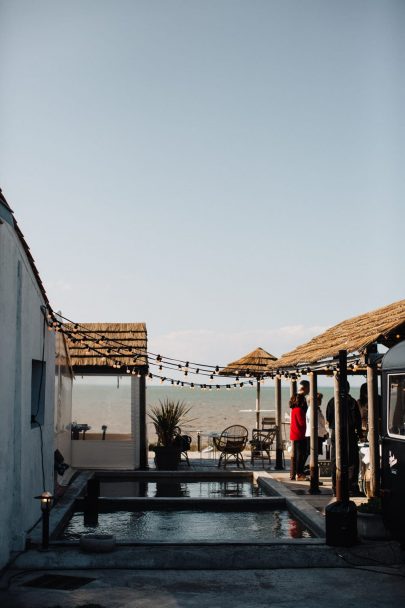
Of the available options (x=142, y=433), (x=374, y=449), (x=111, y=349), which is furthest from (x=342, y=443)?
(x=142, y=433)

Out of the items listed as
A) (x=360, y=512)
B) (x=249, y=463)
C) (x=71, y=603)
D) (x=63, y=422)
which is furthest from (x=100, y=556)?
(x=249, y=463)

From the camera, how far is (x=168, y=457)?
58.5 feet

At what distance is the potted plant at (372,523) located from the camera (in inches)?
373

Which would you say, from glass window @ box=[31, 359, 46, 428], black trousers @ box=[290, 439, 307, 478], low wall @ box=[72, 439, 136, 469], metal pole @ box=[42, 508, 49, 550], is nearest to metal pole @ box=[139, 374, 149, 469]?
low wall @ box=[72, 439, 136, 469]

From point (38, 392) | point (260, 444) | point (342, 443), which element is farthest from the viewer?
point (260, 444)

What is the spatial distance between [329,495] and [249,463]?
21.8ft

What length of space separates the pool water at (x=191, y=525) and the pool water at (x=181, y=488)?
152cm

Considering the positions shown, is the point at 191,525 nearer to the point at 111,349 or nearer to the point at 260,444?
the point at 111,349

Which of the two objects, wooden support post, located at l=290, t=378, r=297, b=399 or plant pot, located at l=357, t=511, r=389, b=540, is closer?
plant pot, located at l=357, t=511, r=389, b=540

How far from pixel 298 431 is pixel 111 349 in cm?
469

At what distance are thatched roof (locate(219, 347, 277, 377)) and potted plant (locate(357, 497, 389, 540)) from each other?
10.2 meters

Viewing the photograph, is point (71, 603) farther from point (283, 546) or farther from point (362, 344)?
point (362, 344)

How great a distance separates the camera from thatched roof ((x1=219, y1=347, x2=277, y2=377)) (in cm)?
2003

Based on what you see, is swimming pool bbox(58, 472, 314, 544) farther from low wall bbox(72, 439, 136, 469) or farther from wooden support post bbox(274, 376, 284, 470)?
wooden support post bbox(274, 376, 284, 470)
